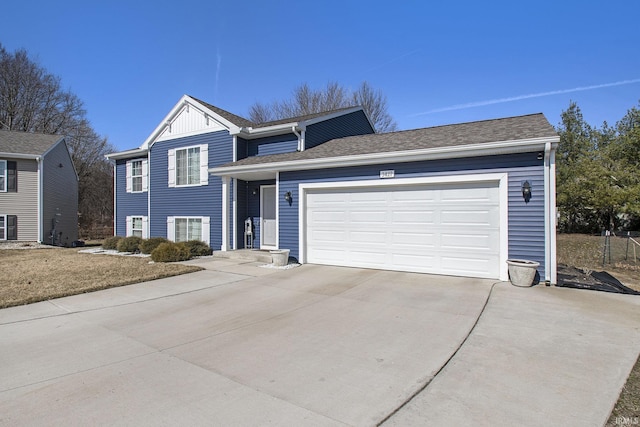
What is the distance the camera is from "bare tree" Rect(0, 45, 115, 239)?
28.4m

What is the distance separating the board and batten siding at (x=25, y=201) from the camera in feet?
60.3

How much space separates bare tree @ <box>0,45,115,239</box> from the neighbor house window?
24395 mm

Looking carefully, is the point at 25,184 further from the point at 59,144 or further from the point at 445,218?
the point at 445,218

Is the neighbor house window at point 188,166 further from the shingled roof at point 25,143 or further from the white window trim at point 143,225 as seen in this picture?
the shingled roof at point 25,143

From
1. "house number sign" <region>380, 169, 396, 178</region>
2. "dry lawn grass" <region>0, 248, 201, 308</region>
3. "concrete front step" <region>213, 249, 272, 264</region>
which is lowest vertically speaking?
"dry lawn grass" <region>0, 248, 201, 308</region>

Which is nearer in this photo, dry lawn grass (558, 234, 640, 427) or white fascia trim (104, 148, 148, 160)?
dry lawn grass (558, 234, 640, 427)

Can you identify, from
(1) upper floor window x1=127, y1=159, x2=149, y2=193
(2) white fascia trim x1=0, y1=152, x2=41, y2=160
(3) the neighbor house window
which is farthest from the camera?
(2) white fascia trim x1=0, y1=152, x2=41, y2=160

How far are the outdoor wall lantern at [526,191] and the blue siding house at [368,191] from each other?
0.12 feet

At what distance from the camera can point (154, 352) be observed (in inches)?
155

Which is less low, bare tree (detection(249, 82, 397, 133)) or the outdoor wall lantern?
bare tree (detection(249, 82, 397, 133))

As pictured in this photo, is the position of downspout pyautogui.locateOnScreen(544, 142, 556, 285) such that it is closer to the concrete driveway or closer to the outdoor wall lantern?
the outdoor wall lantern

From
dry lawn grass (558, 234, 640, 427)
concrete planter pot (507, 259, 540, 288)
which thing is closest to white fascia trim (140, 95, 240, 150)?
concrete planter pot (507, 259, 540, 288)

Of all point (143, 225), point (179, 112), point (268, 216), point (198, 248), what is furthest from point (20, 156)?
point (268, 216)

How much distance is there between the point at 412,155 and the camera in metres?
8.09
